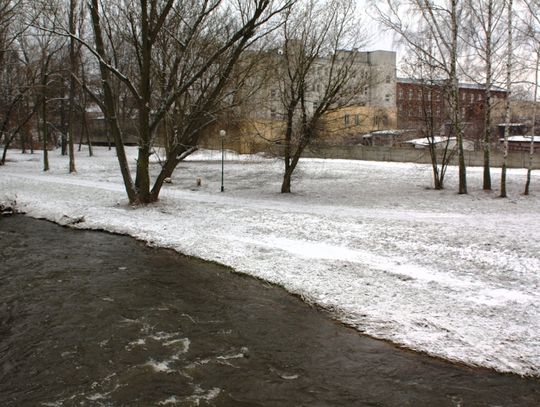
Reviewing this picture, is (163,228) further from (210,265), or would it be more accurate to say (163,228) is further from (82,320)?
(82,320)

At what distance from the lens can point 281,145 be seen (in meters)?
23.8

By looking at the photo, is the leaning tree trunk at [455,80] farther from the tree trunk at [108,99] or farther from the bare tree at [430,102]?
the tree trunk at [108,99]

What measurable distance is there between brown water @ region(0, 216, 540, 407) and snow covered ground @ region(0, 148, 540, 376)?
674 millimetres

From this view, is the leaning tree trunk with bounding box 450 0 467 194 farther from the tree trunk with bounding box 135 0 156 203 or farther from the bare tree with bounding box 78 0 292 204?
the tree trunk with bounding box 135 0 156 203

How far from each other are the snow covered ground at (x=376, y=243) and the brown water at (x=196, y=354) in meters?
0.67

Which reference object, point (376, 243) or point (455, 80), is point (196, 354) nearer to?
point (376, 243)

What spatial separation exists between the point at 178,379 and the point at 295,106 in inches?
725

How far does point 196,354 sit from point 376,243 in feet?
24.1

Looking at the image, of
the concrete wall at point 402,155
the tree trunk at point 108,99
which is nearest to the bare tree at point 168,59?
the tree trunk at point 108,99

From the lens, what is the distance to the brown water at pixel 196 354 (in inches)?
226

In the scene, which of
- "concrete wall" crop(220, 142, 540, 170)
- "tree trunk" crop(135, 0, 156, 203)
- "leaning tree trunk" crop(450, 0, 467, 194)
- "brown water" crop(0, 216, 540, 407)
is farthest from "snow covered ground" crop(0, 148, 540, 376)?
"concrete wall" crop(220, 142, 540, 170)

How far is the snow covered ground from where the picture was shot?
7812 mm

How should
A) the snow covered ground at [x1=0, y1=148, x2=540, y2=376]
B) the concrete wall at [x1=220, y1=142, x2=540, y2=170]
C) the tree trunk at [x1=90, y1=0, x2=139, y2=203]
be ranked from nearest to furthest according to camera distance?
the snow covered ground at [x1=0, y1=148, x2=540, y2=376]
the tree trunk at [x1=90, y1=0, x2=139, y2=203]
the concrete wall at [x1=220, y1=142, x2=540, y2=170]

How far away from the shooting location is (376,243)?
508 inches
